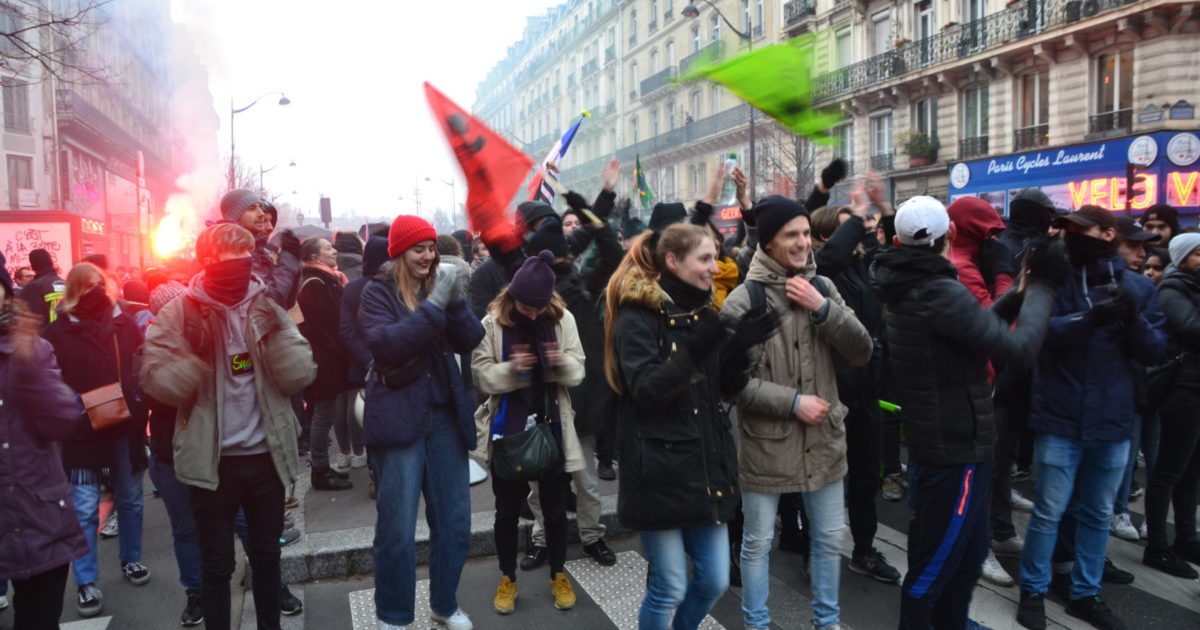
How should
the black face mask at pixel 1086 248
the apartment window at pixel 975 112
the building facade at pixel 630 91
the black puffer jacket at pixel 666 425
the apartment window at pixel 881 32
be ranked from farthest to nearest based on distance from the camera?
the building facade at pixel 630 91 < the apartment window at pixel 881 32 < the apartment window at pixel 975 112 < the black face mask at pixel 1086 248 < the black puffer jacket at pixel 666 425

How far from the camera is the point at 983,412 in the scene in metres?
3.30

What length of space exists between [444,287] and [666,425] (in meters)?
1.27

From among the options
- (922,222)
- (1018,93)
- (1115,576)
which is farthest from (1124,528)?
(1018,93)

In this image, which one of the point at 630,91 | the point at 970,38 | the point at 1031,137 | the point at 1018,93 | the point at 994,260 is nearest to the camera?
the point at 994,260

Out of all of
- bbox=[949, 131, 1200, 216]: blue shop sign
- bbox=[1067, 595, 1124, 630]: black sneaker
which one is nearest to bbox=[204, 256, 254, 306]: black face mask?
bbox=[1067, 595, 1124, 630]: black sneaker

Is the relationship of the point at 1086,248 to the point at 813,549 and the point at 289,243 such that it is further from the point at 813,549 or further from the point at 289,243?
the point at 289,243

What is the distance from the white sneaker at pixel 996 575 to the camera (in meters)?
4.44

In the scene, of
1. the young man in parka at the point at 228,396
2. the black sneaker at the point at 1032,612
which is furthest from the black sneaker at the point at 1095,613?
the young man in parka at the point at 228,396

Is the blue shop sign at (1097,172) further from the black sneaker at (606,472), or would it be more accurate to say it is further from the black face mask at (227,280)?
the black face mask at (227,280)

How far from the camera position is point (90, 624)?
14.1ft

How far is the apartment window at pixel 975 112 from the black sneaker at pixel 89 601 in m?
22.9

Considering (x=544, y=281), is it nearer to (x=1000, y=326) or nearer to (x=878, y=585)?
(x=1000, y=326)

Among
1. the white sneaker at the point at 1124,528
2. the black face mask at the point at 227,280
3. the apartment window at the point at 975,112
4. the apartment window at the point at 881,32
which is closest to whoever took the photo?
the black face mask at the point at 227,280

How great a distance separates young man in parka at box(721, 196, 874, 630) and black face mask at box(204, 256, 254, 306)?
85.0 inches
